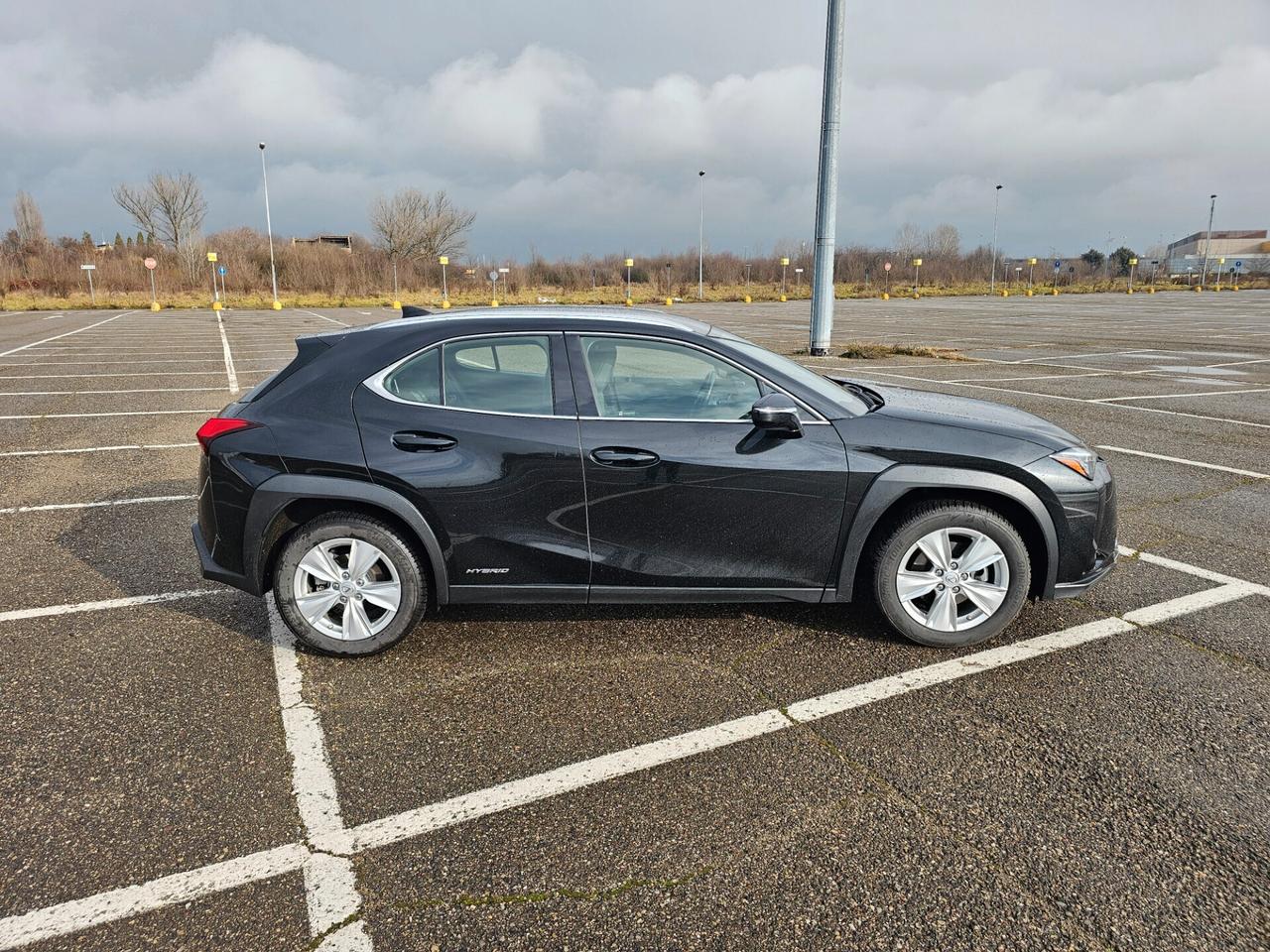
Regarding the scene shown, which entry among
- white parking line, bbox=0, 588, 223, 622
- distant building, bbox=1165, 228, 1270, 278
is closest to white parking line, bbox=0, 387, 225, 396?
white parking line, bbox=0, 588, 223, 622

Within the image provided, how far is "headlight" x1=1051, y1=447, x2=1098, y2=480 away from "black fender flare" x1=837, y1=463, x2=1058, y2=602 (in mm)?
220

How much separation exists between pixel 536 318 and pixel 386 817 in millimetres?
2237

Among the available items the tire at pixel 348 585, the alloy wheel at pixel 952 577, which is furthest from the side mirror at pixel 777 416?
the tire at pixel 348 585

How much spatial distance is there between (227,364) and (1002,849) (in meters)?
17.0

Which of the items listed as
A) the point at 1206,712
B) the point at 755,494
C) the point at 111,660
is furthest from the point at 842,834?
the point at 111,660

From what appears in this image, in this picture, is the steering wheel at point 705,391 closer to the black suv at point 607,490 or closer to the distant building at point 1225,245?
the black suv at point 607,490

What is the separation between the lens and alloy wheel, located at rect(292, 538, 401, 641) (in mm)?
3756

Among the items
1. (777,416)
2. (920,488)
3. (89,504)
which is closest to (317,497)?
(777,416)

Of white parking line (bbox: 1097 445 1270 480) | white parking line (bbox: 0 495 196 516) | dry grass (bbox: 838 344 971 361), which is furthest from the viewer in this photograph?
dry grass (bbox: 838 344 971 361)

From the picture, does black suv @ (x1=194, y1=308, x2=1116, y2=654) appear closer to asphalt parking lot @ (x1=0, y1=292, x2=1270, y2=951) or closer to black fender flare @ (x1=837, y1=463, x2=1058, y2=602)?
black fender flare @ (x1=837, y1=463, x2=1058, y2=602)

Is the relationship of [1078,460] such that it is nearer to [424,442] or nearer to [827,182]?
[424,442]

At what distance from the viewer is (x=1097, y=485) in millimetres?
3891

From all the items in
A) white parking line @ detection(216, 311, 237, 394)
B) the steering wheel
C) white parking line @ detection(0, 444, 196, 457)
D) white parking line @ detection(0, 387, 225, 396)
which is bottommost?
white parking line @ detection(0, 444, 196, 457)

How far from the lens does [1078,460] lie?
388cm
